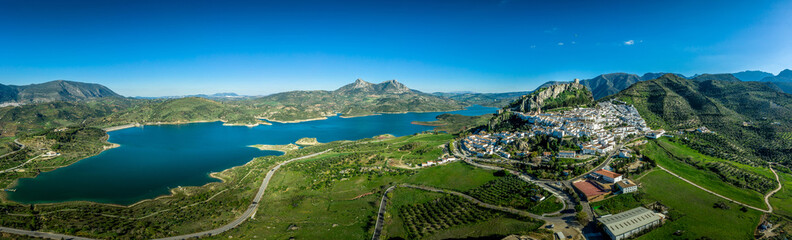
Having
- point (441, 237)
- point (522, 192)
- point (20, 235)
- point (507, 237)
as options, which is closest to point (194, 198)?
point (20, 235)

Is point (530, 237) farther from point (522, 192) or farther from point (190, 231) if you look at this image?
point (190, 231)

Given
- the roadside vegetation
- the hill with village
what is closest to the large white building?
the hill with village

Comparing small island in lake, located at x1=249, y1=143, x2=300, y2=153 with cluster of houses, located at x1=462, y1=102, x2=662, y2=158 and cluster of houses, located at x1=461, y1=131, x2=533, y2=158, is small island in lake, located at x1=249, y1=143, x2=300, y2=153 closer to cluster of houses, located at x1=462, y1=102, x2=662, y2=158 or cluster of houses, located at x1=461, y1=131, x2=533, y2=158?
cluster of houses, located at x1=461, y1=131, x2=533, y2=158

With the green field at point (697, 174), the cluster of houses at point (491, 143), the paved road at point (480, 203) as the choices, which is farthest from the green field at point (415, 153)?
the green field at point (697, 174)

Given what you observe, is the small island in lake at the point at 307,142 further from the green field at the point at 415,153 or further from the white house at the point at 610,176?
the white house at the point at 610,176

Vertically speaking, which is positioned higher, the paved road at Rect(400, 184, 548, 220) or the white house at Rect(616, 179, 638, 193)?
the white house at Rect(616, 179, 638, 193)

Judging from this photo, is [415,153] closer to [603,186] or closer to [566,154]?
[566,154]
